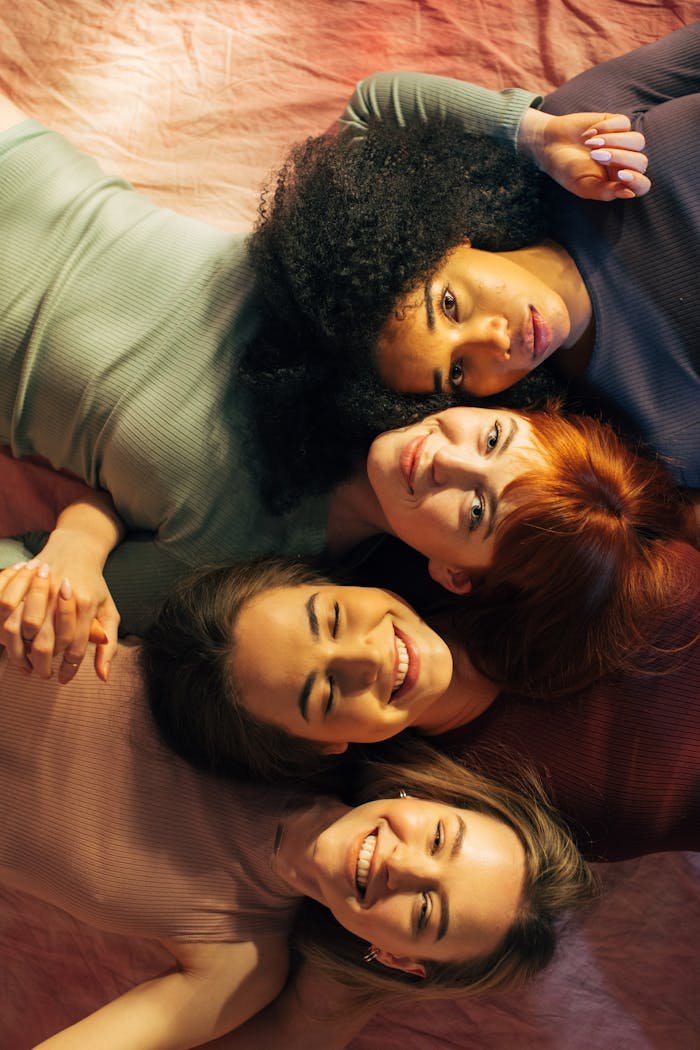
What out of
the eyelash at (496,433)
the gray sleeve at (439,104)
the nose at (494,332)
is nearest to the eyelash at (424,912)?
the eyelash at (496,433)

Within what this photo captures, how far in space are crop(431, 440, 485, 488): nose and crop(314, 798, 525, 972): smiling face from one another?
17.2 inches

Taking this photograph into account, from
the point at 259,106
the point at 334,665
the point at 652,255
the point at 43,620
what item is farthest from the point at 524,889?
the point at 259,106

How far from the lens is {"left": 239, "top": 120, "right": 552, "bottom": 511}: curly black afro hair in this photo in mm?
1280

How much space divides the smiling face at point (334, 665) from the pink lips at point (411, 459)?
16 cm

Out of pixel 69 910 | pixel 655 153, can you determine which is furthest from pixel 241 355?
pixel 69 910

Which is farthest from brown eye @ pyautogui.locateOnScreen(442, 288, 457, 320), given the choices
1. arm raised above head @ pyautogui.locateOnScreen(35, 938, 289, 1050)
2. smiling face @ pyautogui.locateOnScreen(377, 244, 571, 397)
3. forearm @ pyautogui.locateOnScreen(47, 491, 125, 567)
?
arm raised above head @ pyautogui.locateOnScreen(35, 938, 289, 1050)

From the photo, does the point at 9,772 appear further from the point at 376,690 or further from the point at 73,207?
the point at 73,207

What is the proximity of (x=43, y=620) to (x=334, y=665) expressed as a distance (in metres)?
0.39

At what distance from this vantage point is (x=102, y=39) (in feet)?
5.58

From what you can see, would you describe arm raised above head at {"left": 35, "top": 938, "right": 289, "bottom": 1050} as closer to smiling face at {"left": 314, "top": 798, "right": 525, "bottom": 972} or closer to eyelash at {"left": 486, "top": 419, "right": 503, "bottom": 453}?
smiling face at {"left": 314, "top": 798, "right": 525, "bottom": 972}

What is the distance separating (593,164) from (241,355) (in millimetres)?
586

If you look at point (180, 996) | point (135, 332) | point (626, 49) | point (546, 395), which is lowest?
point (180, 996)

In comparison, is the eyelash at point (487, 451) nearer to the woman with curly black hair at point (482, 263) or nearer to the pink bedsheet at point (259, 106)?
the woman with curly black hair at point (482, 263)

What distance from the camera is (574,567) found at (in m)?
1.25
